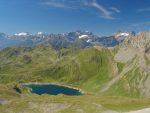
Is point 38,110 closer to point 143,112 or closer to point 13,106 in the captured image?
point 13,106

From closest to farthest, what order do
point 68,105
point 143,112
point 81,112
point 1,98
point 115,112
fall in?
point 143,112
point 115,112
point 81,112
point 68,105
point 1,98

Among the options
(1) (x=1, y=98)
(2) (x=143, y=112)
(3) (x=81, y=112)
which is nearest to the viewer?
(2) (x=143, y=112)

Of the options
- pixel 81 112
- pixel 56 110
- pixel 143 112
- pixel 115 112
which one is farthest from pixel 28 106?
A: pixel 143 112

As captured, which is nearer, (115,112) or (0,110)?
(115,112)

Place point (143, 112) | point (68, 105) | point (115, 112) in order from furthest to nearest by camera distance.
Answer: point (68, 105)
point (115, 112)
point (143, 112)

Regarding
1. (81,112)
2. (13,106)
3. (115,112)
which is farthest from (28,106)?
(115,112)

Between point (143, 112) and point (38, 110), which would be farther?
point (38, 110)

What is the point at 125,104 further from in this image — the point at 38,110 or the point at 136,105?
the point at 38,110

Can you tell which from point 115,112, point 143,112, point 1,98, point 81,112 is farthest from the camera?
point 1,98
